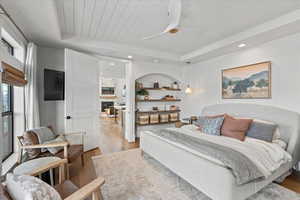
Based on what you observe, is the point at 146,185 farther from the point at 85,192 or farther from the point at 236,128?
the point at 236,128

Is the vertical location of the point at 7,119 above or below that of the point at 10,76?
below

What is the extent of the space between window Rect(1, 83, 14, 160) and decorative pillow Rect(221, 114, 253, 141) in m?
4.02

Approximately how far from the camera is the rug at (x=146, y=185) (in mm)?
1973

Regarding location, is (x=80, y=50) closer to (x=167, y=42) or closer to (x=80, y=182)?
(x=167, y=42)

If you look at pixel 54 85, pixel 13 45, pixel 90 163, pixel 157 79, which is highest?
pixel 13 45

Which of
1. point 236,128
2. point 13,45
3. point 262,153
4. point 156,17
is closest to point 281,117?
point 236,128

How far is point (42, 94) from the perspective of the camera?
3.31 metres

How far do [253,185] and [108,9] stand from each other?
10.4ft

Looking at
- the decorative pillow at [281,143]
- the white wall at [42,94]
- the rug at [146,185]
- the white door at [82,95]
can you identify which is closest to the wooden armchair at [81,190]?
the rug at [146,185]

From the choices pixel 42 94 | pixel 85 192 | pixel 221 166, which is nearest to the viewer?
pixel 85 192

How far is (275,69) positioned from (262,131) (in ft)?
4.32

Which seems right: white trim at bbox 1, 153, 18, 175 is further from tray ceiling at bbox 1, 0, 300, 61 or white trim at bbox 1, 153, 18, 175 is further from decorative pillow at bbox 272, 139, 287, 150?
decorative pillow at bbox 272, 139, 287, 150

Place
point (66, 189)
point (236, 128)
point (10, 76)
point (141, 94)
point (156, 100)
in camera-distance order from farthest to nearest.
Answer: point (156, 100)
point (141, 94)
point (236, 128)
point (10, 76)
point (66, 189)

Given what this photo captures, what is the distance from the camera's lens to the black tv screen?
3176mm
